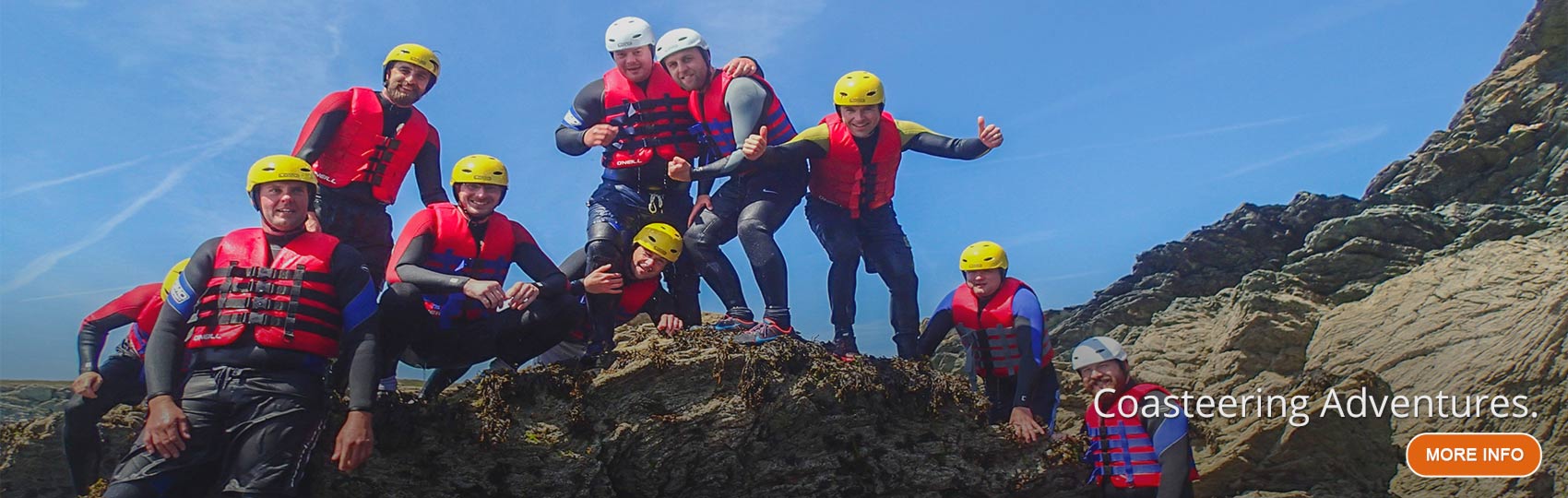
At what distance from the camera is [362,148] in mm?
8891

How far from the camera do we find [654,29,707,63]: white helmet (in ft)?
29.6

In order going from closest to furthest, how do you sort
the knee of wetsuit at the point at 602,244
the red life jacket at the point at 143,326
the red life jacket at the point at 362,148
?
1. the red life jacket at the point at 143,326
2. the knee of wetsuit at the point at 602,244
3. the red life jacket at the point at 362,148

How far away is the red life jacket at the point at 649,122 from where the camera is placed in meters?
9.10

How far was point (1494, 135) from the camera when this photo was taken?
57.2 feet

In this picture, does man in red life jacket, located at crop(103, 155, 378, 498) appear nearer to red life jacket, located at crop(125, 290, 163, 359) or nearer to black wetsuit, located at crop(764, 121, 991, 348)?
red life jacket, located at crop(125, 290, 163, 359)

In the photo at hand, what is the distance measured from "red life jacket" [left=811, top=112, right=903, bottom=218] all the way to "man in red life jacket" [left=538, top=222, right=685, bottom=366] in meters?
1.59

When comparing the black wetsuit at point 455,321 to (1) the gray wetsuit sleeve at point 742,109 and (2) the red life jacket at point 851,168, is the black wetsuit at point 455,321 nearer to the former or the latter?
(1) the gray wetsuit sleeve at point 742,109

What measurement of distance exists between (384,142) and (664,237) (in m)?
2.95

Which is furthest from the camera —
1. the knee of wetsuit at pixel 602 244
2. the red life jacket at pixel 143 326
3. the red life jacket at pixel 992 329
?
the red life jacket at pixel 992 329

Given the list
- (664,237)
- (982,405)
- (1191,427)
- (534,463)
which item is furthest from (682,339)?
(1191,427)

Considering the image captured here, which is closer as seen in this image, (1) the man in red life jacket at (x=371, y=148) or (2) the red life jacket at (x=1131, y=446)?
(2) the red life jacket at (x=1131, y=446)

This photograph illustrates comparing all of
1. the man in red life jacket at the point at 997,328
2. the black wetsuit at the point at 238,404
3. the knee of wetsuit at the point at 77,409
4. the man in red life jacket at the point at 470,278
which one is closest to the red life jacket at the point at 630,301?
the man in red life jacket at the point at 470,278

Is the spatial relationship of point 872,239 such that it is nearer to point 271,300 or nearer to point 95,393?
point 271,300

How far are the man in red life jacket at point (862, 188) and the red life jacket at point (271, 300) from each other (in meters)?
4.18
